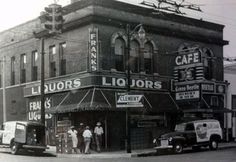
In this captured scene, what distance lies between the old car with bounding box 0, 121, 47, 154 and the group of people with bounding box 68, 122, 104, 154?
180 centimetres

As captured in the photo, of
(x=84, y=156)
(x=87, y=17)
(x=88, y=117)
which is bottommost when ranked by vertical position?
(x=84, y=156)

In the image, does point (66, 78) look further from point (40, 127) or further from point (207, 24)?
point (207, 24)

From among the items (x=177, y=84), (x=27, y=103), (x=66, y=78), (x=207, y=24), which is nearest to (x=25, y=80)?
(x=27, y=103)

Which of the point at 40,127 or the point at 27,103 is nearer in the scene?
the point at 40,127

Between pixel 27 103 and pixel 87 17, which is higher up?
pixel 87 17

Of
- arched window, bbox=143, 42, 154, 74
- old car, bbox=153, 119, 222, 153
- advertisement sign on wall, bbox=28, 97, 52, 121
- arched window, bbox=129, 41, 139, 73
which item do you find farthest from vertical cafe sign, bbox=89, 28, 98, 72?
old car, bbox=153, 119, 222, 153

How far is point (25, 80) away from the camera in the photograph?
35781 millimetres

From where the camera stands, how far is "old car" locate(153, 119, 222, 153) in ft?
86.7

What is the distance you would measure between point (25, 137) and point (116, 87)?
22.5 feet

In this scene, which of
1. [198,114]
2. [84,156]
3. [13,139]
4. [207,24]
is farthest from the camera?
[207,24]

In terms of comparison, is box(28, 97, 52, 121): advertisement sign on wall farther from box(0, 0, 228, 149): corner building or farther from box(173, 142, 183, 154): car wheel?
box(173, 142, 183, 154): car wheel

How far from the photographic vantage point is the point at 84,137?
1039 inches

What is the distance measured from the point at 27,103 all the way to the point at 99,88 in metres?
8.38

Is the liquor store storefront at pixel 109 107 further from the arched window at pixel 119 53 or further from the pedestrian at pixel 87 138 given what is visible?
the pedestrian at pixel 87 138
